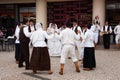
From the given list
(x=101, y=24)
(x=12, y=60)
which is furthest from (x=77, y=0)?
(x=12, y=60)

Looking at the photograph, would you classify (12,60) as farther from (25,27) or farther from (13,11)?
(13,11)

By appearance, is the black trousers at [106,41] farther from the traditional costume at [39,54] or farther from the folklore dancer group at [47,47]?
the traditional costume at [39,54]

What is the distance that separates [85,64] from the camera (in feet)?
42.4

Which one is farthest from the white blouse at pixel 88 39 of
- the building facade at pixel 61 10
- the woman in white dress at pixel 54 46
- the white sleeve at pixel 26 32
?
the building facade at pixel 61 10

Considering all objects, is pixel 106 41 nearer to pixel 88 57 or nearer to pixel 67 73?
pixel 88 57

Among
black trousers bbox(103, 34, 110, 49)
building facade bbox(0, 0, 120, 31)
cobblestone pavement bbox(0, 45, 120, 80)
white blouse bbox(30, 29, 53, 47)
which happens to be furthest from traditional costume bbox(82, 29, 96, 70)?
building facade bbox(0, 0, 120, 31)

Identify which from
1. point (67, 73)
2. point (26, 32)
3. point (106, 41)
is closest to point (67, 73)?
point (67, 73)

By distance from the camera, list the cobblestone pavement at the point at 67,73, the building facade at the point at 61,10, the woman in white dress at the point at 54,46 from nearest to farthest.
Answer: the cobblestone pavement at the point at 67,73
the woman in white dress at the point at 54,46
the building facade at the point at 61,10

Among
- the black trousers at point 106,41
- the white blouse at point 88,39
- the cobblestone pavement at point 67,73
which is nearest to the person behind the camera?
the cobblestone pavement at point 67,73

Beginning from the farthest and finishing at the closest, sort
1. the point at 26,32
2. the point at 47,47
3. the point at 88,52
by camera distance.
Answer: the point at 88,52 → the point at 26,32 → the point at 47,47

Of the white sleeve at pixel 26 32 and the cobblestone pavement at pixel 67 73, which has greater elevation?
the white sleeve at pixel 26 32

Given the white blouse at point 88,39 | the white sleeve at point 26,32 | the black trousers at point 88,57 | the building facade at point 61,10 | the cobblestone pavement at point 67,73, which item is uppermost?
the building facade at point 61,10

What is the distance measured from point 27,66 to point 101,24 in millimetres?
11576

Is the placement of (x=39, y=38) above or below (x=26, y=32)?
below
